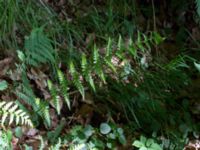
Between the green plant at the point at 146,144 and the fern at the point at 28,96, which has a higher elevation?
the fern at the point at 28,96

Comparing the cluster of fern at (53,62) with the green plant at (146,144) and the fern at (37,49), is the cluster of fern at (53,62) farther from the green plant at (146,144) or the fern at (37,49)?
the green plant at (146,144)

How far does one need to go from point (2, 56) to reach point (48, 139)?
631 mm

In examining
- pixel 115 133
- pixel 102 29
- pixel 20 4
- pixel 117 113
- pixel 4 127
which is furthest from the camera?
pixel 102 29

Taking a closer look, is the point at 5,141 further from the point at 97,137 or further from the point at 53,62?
the point at 53,62

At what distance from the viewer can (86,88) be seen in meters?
2.36

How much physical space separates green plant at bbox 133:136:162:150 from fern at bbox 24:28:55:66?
2.15ft

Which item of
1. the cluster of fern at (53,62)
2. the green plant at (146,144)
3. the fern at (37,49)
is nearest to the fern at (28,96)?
the cluster of fern at (53,62)

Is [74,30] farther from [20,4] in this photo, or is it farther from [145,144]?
[145,144]

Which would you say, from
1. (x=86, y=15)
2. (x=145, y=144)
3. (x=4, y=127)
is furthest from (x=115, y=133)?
Result: (x=86, y=15)

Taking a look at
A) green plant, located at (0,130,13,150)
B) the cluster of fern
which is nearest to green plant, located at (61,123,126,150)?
the cluster of fern

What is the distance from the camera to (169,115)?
7.73 ft

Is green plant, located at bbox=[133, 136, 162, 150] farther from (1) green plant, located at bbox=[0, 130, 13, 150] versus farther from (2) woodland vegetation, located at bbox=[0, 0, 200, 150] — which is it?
(1) green plant, located at bbox=[0, 130, 13, 150]

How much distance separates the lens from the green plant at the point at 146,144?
2.12 m

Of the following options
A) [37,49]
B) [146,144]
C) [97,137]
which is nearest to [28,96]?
[37,49]
